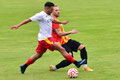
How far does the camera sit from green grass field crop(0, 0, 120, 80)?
34.6 ft

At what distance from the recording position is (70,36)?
1772cm

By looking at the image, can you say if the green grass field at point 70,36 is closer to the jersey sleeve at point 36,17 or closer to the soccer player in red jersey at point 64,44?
the soccer player in red jersey at point 64,44

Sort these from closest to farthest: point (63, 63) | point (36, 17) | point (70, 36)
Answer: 1. point (36, 17)
2. point (63, 63)
3. point (70, 36)

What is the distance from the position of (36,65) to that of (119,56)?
2905 mm

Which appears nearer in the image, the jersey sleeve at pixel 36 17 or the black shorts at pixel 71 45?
the jersey sleeve at pixel 36 17

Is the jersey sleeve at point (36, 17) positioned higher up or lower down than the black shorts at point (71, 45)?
higher up

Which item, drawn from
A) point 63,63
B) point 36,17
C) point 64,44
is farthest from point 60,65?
point 36,17

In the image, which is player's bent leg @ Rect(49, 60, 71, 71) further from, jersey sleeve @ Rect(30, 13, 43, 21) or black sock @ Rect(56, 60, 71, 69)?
jersey sleeve @ Rect(30, 13, 43, 21)

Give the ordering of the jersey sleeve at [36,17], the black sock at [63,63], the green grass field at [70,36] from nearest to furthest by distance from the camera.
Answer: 1. the jersey sleeve at [36,17]
2. the green grass field at [70,36]
3. the black sock at [63,63]

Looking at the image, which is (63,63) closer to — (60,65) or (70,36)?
(60,65)

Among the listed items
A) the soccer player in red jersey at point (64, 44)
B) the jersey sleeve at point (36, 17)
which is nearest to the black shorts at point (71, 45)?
the soccer player in red jersey at point (64, 44)

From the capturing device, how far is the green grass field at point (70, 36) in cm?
1054

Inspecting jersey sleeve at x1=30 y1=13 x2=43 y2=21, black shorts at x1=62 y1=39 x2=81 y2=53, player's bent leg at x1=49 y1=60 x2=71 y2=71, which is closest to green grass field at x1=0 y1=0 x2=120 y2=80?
player's bent leg at x1=49 y1=60 x2=71 y2=71

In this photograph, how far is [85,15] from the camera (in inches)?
971
